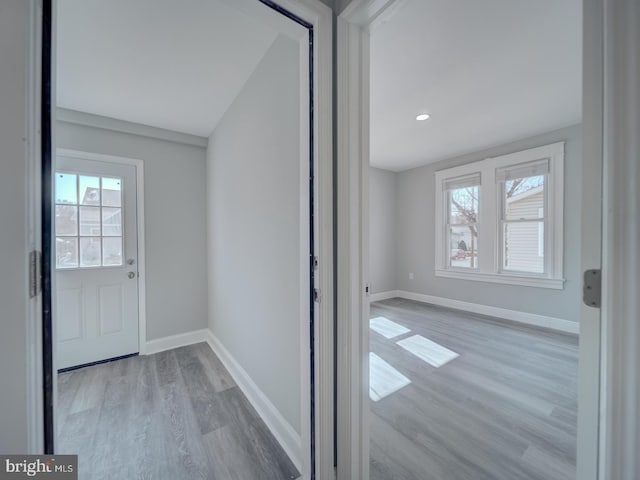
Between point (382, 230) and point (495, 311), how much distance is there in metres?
2.29

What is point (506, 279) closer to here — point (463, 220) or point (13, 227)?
point (463, 220)

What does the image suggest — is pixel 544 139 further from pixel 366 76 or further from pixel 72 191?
pixel 72 191

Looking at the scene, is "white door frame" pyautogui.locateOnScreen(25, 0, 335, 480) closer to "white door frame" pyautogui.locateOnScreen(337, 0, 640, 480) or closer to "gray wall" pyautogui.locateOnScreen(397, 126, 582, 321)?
"white door frame" pyautogui.locateOnScreen(337, 0, 640, 480)

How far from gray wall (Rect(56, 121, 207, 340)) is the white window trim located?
395 centimetres

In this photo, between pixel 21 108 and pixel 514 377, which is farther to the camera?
pixel 514 377

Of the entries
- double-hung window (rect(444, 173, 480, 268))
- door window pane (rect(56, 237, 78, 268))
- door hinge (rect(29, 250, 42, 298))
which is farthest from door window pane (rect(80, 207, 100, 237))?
double-hung window (rect(444, 173, 480, 268))

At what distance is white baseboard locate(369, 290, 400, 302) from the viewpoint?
4742 mm

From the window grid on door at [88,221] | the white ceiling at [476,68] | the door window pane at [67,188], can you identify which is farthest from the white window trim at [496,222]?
the door window pane at [67,188]

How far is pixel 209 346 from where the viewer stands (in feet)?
9.28

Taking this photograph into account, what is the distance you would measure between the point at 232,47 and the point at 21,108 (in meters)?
1.53

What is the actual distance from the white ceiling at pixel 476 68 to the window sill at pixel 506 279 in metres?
2.02

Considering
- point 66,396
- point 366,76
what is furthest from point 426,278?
point 66,396

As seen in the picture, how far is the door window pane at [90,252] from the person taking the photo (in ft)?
7.77

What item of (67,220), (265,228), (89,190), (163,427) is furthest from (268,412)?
(89,190)
